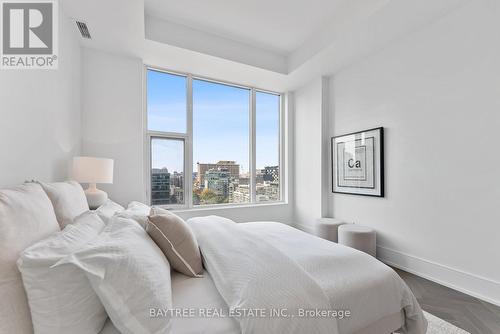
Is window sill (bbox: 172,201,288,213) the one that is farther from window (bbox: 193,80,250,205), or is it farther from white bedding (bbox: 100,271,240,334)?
white bedding (bbox: 100,271,240,334)

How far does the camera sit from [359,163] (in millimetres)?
3379

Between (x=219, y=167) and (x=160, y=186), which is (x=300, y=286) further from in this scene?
(x=219, y=167)

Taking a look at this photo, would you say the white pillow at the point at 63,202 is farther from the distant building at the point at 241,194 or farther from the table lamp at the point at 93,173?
the distant building at the point at 241,194

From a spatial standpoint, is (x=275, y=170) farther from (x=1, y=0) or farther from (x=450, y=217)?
(x=1, y=0)

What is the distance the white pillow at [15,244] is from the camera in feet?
2.55

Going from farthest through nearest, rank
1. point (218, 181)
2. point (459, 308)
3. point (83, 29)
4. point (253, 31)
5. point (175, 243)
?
point (218, 181), point (253, 31), point (83, 29), point (459, 308), point (175, 243)

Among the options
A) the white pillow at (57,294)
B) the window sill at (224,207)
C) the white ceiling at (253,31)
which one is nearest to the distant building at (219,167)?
the window sill at (224,207)

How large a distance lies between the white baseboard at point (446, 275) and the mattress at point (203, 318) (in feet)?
4.96

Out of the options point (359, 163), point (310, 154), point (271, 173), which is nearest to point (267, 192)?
point (271, 173)

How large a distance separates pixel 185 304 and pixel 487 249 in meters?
2.75

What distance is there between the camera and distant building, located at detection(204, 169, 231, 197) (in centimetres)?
412

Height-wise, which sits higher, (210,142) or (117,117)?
(117,117)

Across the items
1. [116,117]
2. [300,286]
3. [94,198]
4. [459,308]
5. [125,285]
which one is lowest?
[459,308]

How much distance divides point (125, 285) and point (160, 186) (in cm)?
294
